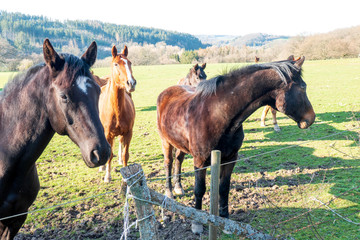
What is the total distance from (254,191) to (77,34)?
141 meters

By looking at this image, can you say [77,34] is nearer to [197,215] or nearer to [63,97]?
[63,97]

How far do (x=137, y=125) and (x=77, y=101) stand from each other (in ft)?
29.6

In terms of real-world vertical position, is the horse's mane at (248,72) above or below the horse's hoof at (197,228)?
above

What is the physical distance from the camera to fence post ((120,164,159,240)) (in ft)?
5.44

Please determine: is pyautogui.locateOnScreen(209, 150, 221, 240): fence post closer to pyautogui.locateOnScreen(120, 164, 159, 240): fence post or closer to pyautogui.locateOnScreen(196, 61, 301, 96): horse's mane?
pyautogui.locateOnScreen(120, 164, 159, 240): fence post

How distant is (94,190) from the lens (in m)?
5.16

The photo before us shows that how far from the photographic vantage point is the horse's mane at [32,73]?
188 centimetres

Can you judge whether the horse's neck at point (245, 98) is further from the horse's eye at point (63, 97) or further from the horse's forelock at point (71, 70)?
the horse's eye at point (63, 97)

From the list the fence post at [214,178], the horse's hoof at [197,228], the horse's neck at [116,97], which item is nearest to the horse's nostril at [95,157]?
the fence post at [214,178]

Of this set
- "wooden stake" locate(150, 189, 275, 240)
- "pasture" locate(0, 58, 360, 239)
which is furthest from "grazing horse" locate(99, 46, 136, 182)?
"wooden stake" locate(150, 189, 275, 240)

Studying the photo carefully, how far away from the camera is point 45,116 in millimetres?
1936

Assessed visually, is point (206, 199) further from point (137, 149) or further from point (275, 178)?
point (137, 149)

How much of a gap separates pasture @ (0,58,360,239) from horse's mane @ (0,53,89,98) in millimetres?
922

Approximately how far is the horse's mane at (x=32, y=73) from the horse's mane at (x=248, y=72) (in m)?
1.89
